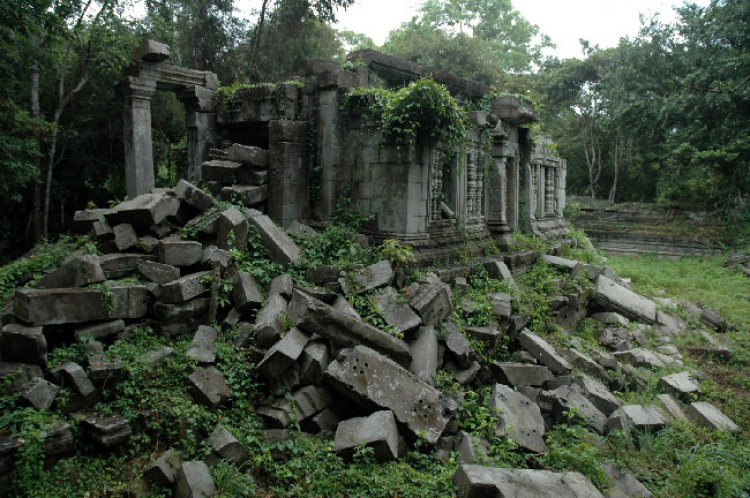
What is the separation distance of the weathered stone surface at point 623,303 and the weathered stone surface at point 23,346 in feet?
28.4

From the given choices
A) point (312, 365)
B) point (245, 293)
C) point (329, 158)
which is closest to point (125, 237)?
point (245, 293)

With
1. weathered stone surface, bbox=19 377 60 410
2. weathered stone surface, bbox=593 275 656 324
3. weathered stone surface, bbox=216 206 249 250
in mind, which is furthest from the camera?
weathered stone surface, bbox=593 275 656 324

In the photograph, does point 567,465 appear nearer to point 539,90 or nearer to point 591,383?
point 591,383

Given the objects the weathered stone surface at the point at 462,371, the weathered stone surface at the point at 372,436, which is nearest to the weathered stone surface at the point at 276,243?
the weathered stone surface at the point at 462,371

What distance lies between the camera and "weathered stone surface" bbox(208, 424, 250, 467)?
13.0 feet

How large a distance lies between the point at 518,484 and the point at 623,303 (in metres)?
6.39

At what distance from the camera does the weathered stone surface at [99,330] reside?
460 centimetres

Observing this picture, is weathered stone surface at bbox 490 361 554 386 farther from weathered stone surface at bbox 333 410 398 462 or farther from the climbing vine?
the climbing vine

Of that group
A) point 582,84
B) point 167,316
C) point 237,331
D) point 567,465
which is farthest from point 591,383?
point 582,84

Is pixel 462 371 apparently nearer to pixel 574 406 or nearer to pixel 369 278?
pixel 574 406

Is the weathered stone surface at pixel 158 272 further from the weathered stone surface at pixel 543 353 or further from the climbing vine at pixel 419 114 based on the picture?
the weathered stone surface at pixel 543 353

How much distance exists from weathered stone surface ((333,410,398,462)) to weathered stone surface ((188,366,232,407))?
1116mm

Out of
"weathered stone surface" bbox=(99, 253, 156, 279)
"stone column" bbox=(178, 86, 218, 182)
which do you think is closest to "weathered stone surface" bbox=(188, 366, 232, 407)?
"weathered stone surface" bbox=(99, 253, 156, 279)

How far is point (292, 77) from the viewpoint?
54.2ft
